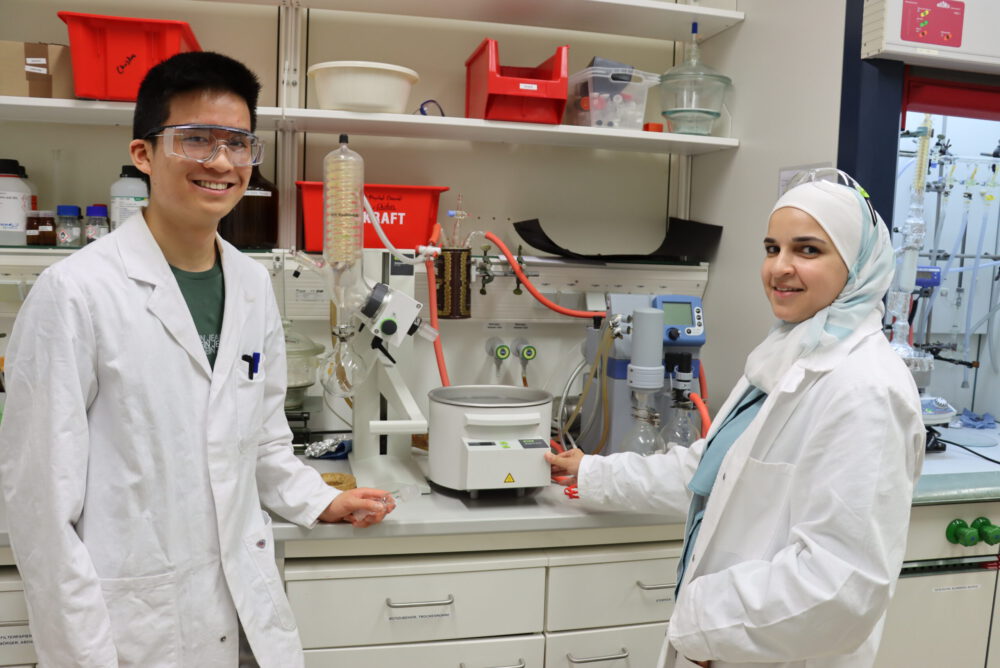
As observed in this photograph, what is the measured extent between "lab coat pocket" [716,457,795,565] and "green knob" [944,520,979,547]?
0.90 m

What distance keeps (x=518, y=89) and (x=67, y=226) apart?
4.30 ft

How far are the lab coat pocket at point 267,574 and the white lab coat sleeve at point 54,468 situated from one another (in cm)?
25

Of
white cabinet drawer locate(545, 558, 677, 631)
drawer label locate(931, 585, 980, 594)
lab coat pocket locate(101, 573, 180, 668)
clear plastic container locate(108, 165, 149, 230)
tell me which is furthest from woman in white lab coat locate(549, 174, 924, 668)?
clear plastic container locate(108, 165, 149, 230)

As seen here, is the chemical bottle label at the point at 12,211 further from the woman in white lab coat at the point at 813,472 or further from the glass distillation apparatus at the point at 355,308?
the woman in white lab coat at the point at 813,472

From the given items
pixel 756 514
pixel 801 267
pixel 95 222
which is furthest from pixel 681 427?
pixel 95 222

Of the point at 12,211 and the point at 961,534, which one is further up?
the point at 12,211

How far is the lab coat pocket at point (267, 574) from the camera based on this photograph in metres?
1.34

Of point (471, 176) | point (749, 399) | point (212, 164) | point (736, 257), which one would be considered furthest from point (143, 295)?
point (736, 257)

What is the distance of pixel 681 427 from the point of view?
1895mm

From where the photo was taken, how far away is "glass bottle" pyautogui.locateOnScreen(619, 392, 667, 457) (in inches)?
73.6

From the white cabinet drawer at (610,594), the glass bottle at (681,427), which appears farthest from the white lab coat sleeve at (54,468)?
the glass bottle at (681,427)

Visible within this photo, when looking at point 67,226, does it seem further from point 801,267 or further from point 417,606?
point 801,267

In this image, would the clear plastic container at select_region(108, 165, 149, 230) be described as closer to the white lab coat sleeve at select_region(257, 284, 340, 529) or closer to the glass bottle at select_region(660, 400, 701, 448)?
the white lab coat sleeve at select_region(257, 284, 340, 529)

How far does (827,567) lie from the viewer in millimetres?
1088
